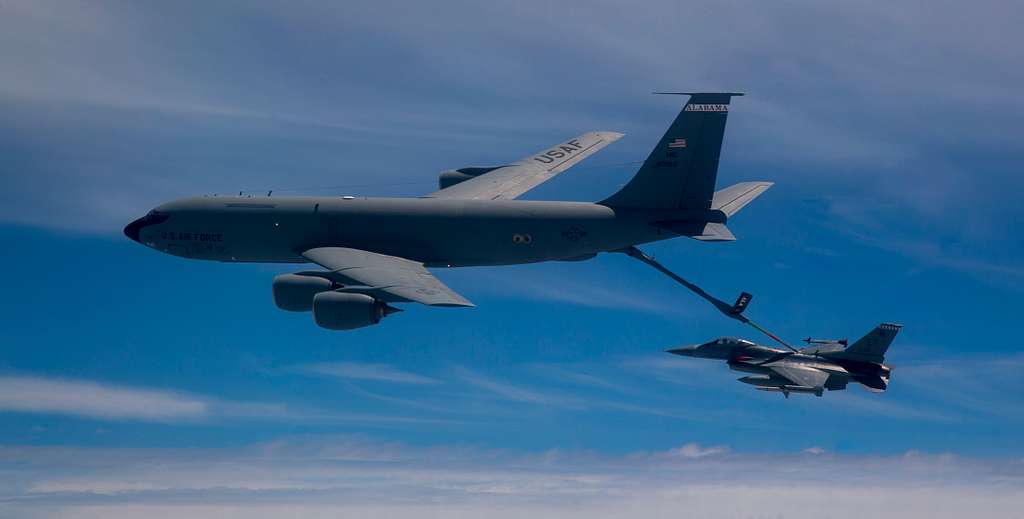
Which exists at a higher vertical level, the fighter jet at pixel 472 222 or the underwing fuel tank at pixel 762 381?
the fighter jet at pixel 472 222

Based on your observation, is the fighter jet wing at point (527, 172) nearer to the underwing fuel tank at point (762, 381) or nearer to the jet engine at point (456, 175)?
the jet engine at point (456, 175)

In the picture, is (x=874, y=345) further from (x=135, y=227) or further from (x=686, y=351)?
(x=135, y=227)

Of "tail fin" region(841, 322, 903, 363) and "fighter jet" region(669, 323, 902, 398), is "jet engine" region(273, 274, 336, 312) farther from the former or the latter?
"tail fin" region(841, 322, 903, 363)

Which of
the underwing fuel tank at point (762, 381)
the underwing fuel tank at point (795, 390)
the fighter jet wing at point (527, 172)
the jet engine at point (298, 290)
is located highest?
the fighter jet wing at point (527, 172)

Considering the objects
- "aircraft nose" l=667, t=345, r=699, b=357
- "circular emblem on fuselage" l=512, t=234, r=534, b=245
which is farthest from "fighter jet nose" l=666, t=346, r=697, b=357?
"circular emblem on fuselage" l=512, t=234, r=534, b=245

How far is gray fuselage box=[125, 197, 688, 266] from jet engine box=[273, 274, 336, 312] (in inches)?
224

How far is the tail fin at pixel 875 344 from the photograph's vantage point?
183 ft

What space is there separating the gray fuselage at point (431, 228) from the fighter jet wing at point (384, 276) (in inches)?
50.9

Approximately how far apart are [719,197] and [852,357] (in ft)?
59.0

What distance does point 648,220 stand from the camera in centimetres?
4569

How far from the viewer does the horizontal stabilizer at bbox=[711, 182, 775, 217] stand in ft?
153

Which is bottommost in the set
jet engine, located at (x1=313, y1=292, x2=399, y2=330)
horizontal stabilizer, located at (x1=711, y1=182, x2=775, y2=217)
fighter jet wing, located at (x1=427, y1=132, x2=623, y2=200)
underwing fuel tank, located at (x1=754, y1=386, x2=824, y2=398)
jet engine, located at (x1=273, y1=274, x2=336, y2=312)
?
underwing fuel tank, located at (x1=754, y1=386, x2=824, y2=398)

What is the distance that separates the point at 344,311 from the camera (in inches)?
1464

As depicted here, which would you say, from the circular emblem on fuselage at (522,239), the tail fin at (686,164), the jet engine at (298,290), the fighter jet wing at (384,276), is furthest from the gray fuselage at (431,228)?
the jet engine at (298,290)
